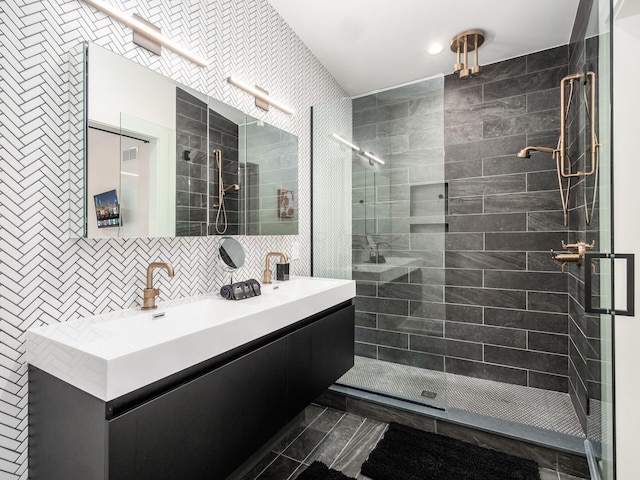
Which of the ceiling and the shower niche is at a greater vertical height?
the ceiling

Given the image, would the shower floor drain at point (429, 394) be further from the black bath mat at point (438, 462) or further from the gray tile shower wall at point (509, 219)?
the gray tile shower wall at point (509, 219)

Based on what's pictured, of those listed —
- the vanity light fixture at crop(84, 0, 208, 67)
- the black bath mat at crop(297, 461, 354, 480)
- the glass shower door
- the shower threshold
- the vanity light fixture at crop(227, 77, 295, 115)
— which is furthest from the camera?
the shower threshold

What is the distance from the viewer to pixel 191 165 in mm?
1588

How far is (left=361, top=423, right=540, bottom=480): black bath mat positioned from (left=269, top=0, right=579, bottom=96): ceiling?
270 cm

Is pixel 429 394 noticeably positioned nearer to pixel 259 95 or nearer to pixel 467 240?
pixel 467 240

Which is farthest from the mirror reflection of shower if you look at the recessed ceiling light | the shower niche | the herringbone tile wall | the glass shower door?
the recessed ceiling light

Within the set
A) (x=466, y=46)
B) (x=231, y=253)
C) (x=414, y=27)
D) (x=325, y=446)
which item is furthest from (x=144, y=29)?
(x=325, y=446)

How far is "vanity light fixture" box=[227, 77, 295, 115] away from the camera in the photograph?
190cm

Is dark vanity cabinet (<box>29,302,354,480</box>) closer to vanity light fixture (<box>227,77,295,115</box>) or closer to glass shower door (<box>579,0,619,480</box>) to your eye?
glass shower door (<box>579,0,619,480</box>)

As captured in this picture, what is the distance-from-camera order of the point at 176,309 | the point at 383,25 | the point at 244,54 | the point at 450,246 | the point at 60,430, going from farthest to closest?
1. the point at 450,246
2. the point at 383,25
3. the point at 244,54
4. the point at 176,309
5. the point at 60,430

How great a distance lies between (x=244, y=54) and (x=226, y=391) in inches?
72.3

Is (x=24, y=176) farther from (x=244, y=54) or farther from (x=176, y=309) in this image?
(x=244, y=54)

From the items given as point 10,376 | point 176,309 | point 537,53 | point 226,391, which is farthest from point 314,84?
point 10,376

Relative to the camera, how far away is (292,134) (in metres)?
2.38
